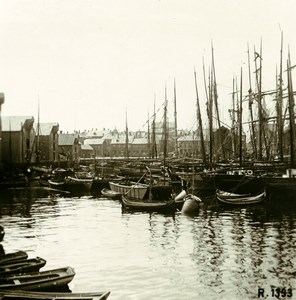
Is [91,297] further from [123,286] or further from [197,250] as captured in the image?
[197,250]

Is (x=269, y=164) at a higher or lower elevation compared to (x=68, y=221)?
higher

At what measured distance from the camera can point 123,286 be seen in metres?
18.4

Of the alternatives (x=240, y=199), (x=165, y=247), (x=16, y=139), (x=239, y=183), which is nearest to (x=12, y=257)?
(x=165, y=247)

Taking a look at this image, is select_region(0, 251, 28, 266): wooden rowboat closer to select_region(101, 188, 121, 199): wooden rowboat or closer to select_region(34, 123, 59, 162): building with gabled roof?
select_region(101, 188, 121, 199): wooden rowboat

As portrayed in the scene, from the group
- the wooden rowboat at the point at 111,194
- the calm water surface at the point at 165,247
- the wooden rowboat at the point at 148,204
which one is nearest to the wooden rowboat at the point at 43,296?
the calm water surface at the point at 165,247

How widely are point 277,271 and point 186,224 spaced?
44.4 feet

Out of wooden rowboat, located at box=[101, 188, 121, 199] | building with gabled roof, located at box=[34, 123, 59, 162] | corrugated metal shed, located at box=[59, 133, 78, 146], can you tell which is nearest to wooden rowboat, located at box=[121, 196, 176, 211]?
wooden rowboat, located at box=[101, 188, 121, 199]

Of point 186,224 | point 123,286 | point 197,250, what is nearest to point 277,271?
point 197,250

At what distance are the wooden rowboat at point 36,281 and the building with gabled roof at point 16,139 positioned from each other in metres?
63.5

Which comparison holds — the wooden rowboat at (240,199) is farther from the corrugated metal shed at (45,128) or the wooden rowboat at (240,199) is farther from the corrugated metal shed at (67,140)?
the corrugated metal shed at (67,140)

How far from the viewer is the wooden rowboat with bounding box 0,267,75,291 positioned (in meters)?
15.0

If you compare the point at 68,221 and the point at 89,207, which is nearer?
the point at 68,221

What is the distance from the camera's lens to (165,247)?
25.4 meters

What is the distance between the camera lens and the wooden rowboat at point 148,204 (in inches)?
1550
